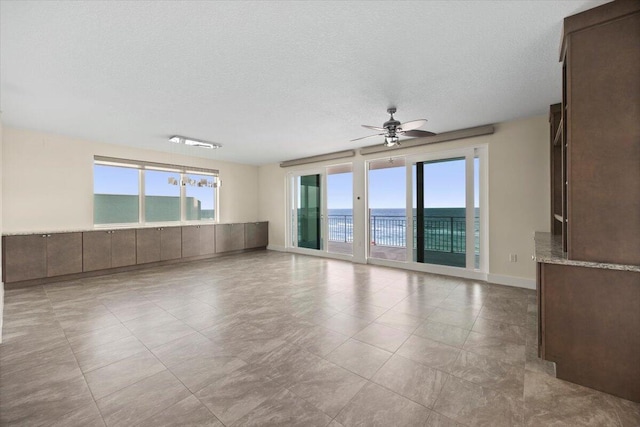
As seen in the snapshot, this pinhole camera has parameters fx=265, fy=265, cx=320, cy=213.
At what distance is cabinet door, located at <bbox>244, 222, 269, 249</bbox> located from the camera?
292 inches

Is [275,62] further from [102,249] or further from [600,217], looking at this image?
[102,249]

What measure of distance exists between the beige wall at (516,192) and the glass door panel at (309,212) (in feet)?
11.9

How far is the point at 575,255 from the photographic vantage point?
6.17ft

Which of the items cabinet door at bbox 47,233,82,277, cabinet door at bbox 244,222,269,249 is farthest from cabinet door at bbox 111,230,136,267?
cabinet door at bbox 244,222,269,249

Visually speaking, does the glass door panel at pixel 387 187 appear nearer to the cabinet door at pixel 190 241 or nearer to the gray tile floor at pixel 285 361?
the gray tile floor at pixel 285 361

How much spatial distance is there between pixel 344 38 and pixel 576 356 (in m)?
2.87

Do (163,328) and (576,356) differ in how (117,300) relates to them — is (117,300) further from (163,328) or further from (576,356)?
(576,356)

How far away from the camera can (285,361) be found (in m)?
2.13

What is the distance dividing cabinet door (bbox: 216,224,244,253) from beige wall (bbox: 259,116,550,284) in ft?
18.4

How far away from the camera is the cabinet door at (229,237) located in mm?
6750

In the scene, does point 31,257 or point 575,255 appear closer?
point 575,255

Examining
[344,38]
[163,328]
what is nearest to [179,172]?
[163,328]

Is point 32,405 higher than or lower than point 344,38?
lower

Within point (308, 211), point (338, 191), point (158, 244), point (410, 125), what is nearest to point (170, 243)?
point (158, 244)
